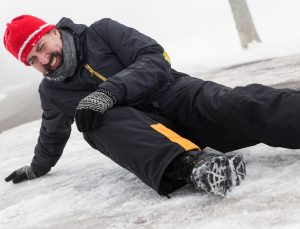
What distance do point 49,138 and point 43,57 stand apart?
0.62 meters

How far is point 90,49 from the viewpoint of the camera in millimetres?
2768

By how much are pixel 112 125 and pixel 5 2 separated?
53889mm

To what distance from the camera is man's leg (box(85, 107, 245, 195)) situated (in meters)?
2.05

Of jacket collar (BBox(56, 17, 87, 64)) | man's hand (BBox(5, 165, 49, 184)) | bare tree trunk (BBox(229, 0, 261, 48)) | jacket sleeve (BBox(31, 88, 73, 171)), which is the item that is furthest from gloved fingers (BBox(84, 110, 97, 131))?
bare tree trunk (BBox(229, 0, 261, 48))

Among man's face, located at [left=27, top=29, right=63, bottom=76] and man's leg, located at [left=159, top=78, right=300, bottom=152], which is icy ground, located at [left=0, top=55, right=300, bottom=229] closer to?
man's leg, located at [left=159, top=78, right=300, bottom=152]

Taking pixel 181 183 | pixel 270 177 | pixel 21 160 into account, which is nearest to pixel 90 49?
pixel 181 183

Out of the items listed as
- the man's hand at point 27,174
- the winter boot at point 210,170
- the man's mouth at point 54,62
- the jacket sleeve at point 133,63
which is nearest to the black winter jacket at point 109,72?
the jacket sleeve at point 133,63

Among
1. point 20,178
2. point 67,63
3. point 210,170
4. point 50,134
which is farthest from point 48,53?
point 210,170

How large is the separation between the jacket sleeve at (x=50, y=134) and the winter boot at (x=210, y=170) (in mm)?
1116

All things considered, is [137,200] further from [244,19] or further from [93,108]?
[244,19]

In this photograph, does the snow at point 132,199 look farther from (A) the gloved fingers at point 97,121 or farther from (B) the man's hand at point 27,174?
(A) the gloved fingers at point 97,121

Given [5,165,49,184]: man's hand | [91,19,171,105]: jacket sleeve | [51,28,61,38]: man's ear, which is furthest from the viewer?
[5,165,49,184]: man's hand

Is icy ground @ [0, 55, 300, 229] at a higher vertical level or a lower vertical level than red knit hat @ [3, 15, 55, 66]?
lower

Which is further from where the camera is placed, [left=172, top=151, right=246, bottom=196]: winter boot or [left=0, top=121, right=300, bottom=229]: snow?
[left=172, top=151, right=246, bottom=196]: winter boot
